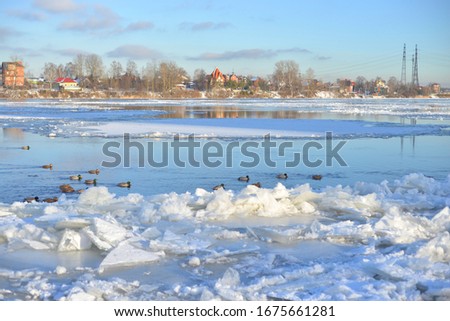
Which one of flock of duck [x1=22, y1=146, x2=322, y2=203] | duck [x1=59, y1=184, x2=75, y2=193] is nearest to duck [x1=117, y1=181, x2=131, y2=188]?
flock of duck [x1=22, y1=146, x2=322, y2=203]

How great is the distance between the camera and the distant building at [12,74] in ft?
292

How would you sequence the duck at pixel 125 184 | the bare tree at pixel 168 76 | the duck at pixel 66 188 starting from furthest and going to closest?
the bare tree at pixel 168 76 → the duck at pixel 125 184 → the duck at pixel 66 188

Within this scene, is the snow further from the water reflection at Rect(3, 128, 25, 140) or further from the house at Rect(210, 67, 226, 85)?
the house at Rect(210, 67, 226, 85)

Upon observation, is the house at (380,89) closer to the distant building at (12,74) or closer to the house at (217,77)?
the house at (217,77)

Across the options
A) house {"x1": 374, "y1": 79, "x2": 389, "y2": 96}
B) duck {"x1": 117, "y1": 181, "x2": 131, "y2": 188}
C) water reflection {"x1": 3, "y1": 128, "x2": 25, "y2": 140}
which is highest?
house {"x1": 374, "y1": 79, "x2": 389, "y2": 96}

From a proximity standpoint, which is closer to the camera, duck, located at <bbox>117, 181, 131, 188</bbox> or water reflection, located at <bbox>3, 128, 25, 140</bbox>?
duck, located at <bbox>117, 181, 131, 188</bbox>

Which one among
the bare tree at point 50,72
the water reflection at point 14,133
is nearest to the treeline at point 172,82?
the bare tree at point 50,72

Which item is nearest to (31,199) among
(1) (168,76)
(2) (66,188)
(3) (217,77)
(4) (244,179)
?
(2) (66,188)

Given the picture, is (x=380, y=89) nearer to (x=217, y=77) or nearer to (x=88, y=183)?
(x=217, y=77)

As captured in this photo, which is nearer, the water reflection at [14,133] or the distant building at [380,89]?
the water reflection at [14,133]

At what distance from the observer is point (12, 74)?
90.2 metres

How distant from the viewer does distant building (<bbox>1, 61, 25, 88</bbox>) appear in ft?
292

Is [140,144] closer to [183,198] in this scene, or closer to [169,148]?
[169,148]
